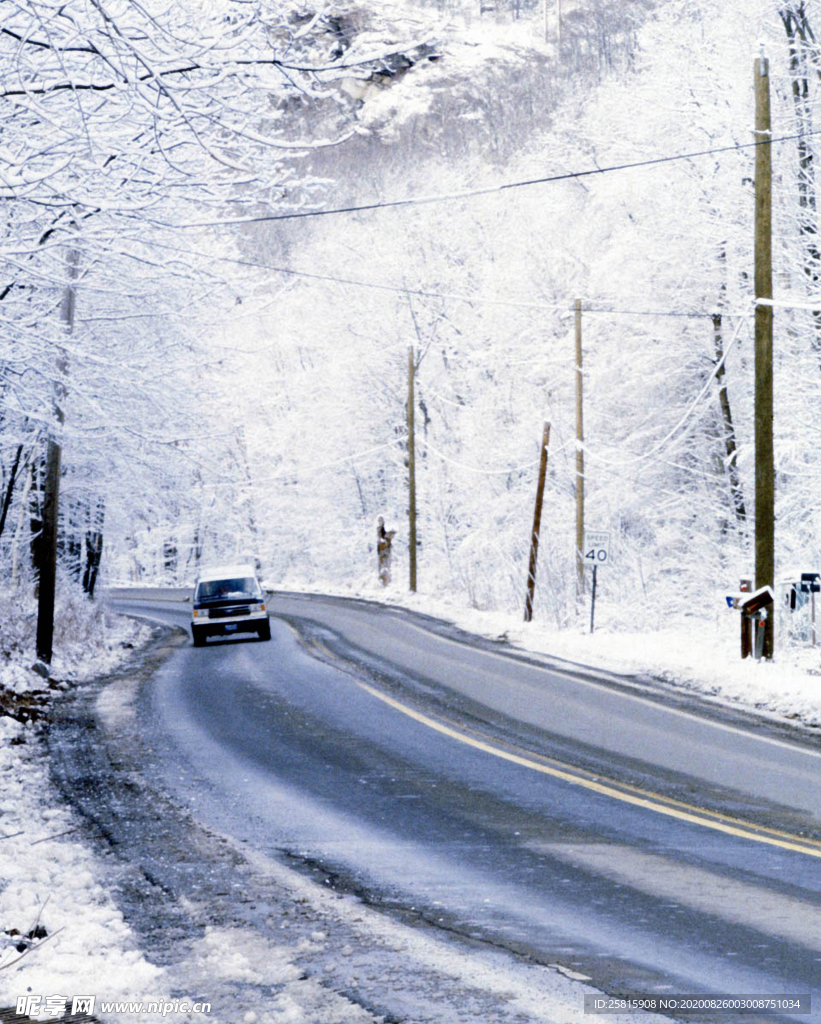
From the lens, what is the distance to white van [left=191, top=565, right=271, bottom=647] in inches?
978

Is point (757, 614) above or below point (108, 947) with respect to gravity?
above

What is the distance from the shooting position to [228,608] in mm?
25000

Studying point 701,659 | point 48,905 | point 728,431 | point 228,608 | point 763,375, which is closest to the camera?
point 48,905

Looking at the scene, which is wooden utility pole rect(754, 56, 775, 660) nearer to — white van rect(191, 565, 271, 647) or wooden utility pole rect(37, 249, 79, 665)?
wooden utility pole rect(37, 249, 79, 665)

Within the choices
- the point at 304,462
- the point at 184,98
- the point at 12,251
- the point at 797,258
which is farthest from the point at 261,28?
the point at 304,462

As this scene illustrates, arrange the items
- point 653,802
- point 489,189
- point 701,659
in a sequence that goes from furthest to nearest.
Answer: point 489,189, point 701,659, point 653,802

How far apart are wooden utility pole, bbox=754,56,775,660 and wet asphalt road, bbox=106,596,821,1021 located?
115 inches

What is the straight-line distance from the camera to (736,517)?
28266 millimetres

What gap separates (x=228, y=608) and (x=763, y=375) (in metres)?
13.1

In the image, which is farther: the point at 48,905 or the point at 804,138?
the point at 804,138

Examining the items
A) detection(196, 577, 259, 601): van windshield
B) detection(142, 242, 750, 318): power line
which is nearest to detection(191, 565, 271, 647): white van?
detection(196, 577, 259, 601): van windshield

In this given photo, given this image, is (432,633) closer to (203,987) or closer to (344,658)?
(344,658)

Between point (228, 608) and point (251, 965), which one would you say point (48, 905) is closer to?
point (251, 965)

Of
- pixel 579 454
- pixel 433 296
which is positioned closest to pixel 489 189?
pixel 579 454
